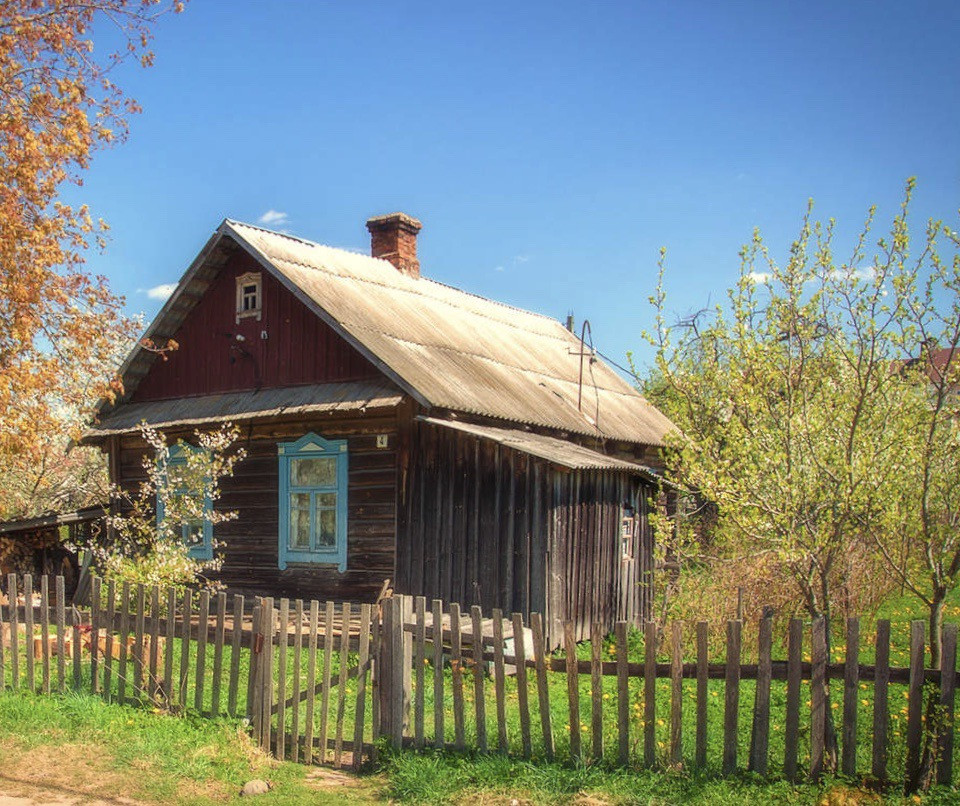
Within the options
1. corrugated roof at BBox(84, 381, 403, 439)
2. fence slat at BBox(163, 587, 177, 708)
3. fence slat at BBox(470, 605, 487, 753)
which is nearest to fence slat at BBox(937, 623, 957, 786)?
fence slat at BBox(470, 605, 487, 753)

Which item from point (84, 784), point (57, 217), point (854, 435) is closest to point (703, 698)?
point (854, 435)

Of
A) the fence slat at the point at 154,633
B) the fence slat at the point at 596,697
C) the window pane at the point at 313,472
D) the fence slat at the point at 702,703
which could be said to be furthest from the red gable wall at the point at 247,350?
the fence slat at the point at 702,703

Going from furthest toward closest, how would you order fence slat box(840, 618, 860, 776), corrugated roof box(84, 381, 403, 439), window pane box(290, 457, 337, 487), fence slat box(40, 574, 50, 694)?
window pane box(290, 457, 337, 487)
corrugated roof box(84, 381, 403, 439)
fence slat box(40, 574, 50, 694)
fence slat box(840, 618, 860, 776)

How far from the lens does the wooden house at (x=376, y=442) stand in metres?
12.3

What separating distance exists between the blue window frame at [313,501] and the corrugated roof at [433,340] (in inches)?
71.2

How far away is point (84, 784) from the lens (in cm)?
653

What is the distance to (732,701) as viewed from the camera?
5828 millimetres

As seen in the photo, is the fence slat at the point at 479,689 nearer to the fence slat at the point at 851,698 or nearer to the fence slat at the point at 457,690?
the fence slat at the point at 457,690

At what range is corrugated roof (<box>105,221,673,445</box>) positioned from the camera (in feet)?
43.1

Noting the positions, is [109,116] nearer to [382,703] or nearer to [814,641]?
[382,703]

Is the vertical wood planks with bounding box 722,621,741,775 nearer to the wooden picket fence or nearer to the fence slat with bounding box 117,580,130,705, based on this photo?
the wooden picket fence

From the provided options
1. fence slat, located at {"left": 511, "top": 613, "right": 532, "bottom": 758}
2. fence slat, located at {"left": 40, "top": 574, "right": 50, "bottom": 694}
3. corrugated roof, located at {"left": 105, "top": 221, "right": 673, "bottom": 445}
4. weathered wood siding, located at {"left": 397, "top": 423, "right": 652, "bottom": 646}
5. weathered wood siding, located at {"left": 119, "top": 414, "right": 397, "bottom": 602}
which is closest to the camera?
fence slat, located at {"left": 511, "top": 613, "right": 532, "bottom": 758}

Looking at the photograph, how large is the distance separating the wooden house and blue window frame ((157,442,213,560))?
35 cm

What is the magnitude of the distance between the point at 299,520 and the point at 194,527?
95.7 inches
